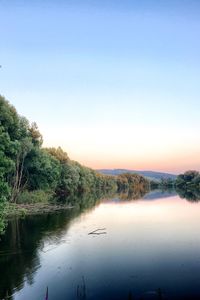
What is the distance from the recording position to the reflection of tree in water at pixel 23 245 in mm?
18894

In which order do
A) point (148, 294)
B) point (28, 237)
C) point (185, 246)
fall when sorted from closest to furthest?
point (148, 294), point (185, 246), point (28, 237)

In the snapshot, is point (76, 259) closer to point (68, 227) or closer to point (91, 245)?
point (91, 245)

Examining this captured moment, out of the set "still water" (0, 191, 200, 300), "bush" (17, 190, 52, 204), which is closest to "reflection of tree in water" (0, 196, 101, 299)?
"still water" (0, 191, 200, 300)

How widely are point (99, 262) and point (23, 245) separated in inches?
325

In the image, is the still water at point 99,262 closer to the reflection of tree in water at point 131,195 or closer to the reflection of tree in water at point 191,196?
the reflection of tree in water at point 191,196

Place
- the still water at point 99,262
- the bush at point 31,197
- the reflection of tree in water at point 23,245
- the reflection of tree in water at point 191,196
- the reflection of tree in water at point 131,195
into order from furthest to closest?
the reflection of tree in water at point 131,195 → the reflection of tree in water at point 191,196 → the bush at point 31,197 → the reflection of tree in water at point 23,245 → the still water at point 99,262

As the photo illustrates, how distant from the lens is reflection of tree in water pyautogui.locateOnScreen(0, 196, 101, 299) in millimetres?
18894

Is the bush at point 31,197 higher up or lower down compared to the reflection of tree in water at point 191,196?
higher up

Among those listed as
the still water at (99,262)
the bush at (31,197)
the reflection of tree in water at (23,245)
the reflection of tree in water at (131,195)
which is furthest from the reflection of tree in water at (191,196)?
the reflection of tree in water at (23,245)

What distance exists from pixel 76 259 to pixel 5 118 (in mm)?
32421

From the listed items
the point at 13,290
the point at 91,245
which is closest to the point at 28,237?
the point at 91,245

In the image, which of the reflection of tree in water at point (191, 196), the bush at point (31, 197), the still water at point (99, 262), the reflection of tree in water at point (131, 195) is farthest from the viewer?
the reflection of tree in water at point (131, 195)

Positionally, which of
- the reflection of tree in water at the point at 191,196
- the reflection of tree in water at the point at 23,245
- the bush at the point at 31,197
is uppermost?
the bush at the point at 31,197

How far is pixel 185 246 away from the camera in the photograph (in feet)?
92.3
